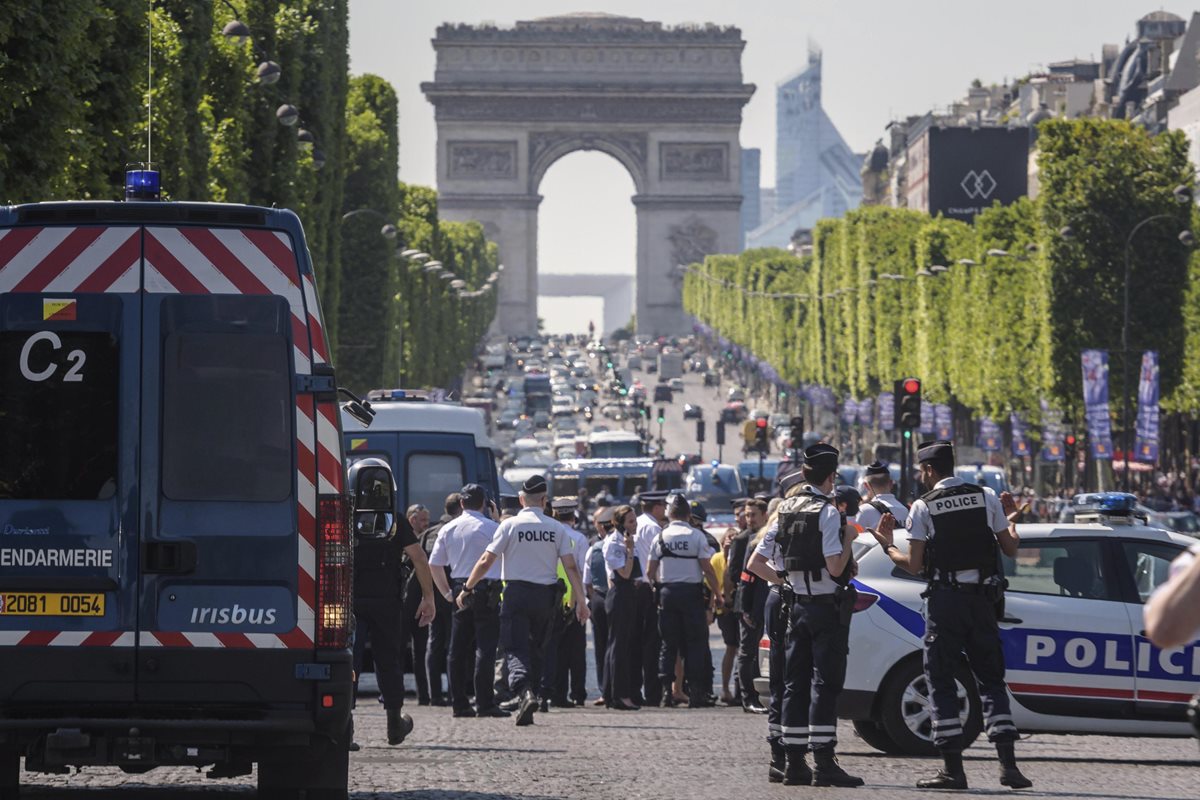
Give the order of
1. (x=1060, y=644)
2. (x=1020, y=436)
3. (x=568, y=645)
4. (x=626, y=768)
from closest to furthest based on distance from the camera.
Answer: (x=626, y=768), (x=1060, y=644), (x=568, y=645), (x=1020, y=436)

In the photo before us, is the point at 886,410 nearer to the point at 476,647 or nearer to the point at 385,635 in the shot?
the point at 476,647

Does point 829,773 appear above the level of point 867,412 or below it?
below

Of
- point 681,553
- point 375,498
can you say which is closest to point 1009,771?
point 375,498

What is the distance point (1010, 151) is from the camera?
112m

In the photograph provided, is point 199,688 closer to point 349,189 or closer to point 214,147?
point 214,147

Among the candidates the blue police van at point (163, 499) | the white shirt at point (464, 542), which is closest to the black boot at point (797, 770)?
the blue police van at point (163, 499)

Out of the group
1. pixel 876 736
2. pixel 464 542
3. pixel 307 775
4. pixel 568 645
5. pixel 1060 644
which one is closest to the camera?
pixel 307 775

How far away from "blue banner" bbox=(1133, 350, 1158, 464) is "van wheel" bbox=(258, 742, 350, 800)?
128 feet

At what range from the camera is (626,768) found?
1334 centimetres

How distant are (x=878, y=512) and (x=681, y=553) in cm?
278

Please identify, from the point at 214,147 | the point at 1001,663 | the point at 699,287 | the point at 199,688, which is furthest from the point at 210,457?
the point at 699,287

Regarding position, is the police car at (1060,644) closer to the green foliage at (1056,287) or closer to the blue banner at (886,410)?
the green foliage at (1056,287)

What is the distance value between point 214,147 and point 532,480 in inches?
675

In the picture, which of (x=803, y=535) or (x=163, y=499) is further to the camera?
(x=803, y=535)
